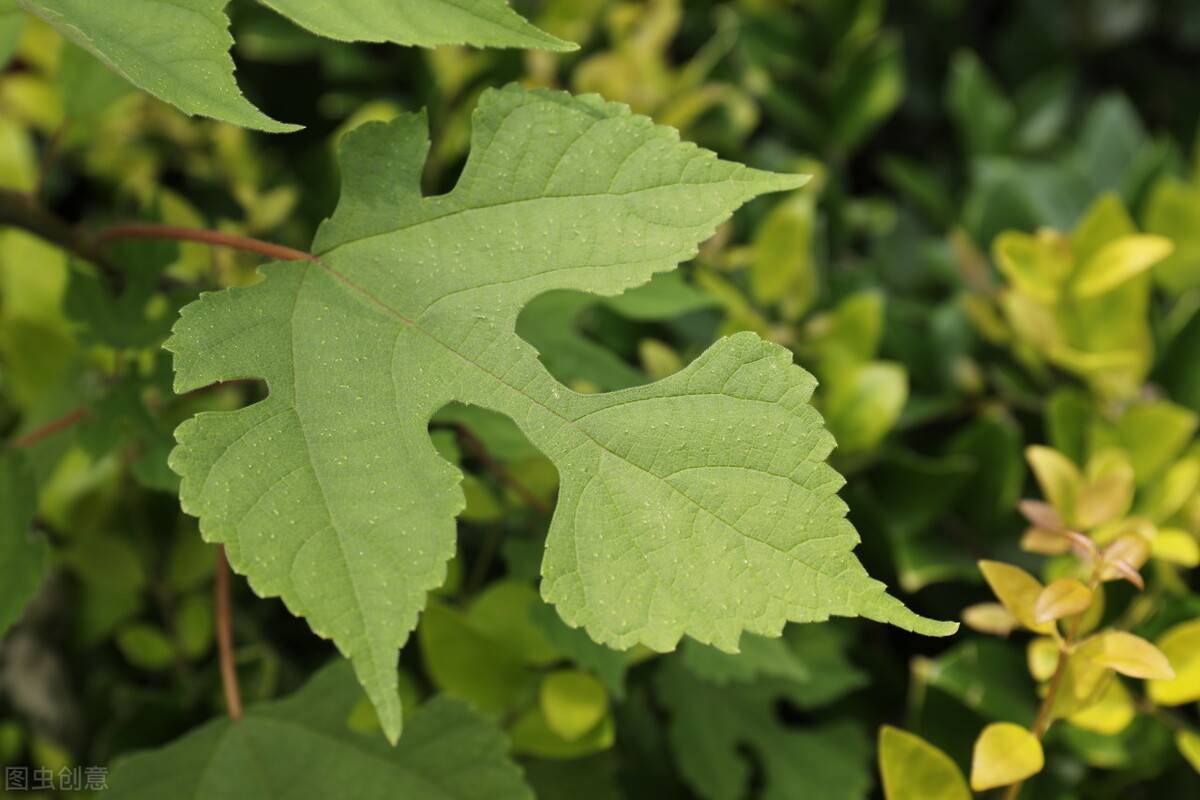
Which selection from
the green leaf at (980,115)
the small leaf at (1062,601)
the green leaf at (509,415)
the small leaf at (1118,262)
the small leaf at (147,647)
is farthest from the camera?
the green leaf at (980,115)

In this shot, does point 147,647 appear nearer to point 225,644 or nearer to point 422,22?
point 225,644

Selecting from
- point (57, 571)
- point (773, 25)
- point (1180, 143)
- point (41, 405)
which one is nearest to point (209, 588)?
point (57, 571)

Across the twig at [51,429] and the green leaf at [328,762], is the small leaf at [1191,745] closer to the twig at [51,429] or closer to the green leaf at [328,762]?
the green leaf at [328,762]

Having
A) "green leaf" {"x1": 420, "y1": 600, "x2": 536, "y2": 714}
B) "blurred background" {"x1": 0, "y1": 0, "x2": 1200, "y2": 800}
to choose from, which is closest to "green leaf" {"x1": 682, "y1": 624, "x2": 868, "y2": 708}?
"blurred background" {"x1": 0, "y1": 0, "x2": 1200, "y2": 800}

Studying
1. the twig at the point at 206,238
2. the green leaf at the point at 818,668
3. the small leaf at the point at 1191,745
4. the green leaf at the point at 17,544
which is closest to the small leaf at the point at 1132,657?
the small leaf at the point at 1191,745

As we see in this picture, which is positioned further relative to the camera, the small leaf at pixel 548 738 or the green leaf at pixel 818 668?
the green leaf at pixel 818 668

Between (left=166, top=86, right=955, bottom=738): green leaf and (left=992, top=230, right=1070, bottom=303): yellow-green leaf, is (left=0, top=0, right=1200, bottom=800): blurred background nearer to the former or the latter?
(left=992, top=230, right=1070, bottom=303): yellow-green leaf
